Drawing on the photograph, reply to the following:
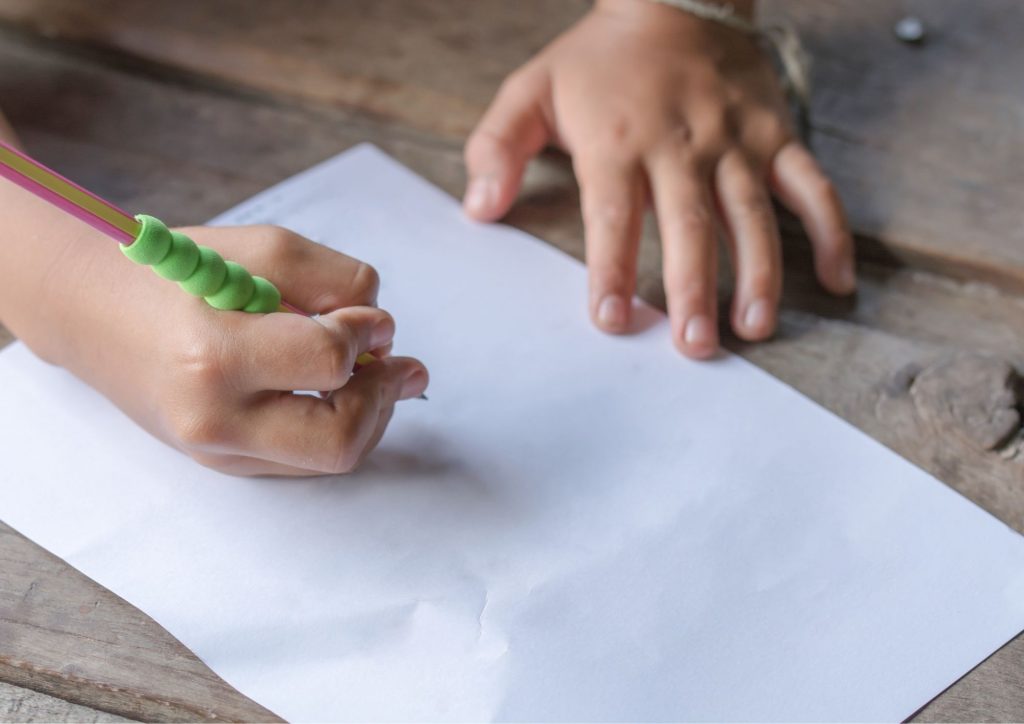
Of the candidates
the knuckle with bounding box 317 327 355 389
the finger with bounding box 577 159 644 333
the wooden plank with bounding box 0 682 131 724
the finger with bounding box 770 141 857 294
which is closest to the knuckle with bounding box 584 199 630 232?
the finger with bounding box 577 159 644 333

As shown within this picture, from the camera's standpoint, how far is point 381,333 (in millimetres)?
420

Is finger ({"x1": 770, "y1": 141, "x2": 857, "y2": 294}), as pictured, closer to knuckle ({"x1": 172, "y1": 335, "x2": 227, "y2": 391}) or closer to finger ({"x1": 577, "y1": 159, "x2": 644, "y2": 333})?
finger ({"x1": 577, "y1": 159, "x2": 644, "y2": 333})

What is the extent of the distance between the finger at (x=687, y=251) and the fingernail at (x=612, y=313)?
0.03 metres

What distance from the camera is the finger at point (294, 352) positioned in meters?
0.38

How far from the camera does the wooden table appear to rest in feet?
1.64

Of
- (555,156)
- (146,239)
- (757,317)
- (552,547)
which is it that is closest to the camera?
(146,239)

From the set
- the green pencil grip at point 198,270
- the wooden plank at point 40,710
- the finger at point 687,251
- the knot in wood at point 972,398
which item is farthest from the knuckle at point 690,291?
the wooden plank at point 40,710

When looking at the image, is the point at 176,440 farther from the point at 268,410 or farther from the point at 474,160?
the point at 474,160

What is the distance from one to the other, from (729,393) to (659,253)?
0.12 m

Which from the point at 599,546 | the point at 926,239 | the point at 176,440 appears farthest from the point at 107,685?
the point at 926,239

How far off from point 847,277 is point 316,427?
329 millimetres

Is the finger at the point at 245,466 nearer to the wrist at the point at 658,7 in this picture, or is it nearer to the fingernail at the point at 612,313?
the fingernail at the point at 612,313

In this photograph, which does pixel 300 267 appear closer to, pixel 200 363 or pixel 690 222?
pixel 200 363

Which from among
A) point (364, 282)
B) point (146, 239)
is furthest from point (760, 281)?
point (146, 239)
